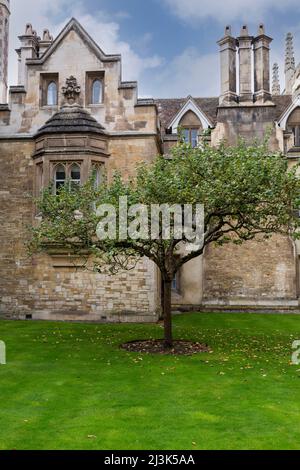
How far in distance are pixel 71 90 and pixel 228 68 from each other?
981 cm

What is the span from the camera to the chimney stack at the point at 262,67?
24719mm

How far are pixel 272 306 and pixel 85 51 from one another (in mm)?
14732

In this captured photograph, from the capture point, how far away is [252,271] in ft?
78.0

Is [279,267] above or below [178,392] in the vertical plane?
above

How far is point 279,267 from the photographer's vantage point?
23734 mm

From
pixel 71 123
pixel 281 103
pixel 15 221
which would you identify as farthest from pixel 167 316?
pixel 281 103

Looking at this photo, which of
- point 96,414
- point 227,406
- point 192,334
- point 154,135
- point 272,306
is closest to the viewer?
point 96,414

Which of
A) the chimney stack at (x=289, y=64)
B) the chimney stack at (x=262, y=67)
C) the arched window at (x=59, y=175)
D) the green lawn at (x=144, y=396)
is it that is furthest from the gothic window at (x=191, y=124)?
the green lawn at (x=144, y=396)

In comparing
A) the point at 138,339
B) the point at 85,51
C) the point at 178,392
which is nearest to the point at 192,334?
the point at 138,339

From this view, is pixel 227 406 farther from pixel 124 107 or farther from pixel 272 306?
pixel 272 306

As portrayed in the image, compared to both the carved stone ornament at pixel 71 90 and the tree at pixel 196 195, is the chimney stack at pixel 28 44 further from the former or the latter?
the tree at pixel 196 195

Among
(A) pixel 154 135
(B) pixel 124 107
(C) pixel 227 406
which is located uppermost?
(B) pixel 124 107

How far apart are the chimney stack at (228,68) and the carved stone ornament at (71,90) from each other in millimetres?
8850

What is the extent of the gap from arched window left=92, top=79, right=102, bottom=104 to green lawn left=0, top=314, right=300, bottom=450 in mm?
10166
